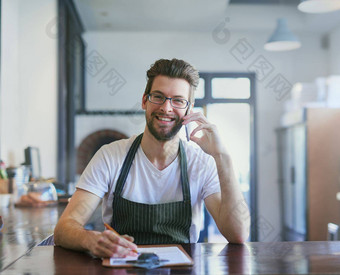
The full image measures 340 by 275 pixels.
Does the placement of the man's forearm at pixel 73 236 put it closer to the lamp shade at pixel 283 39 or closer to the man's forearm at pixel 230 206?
the man's forearm at pixel 230 206

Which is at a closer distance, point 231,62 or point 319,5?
point 319,5

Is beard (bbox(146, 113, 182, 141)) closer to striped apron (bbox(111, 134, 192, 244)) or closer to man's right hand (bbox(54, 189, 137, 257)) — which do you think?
striped apron (bbox(111, 134, 192, 244))

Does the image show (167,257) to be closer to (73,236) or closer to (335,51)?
(73,236)

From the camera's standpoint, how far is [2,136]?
3.63m

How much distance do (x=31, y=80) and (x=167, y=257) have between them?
3.37 metres

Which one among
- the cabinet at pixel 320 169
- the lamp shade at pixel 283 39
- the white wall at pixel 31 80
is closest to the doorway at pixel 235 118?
the cabinet at pixel 320 169

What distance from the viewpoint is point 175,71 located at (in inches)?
73.3

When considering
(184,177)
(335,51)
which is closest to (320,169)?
(335,51)

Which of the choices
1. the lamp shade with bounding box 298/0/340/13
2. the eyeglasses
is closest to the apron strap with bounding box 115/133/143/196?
the eyeglasses

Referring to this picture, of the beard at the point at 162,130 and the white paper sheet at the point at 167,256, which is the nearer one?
the white paper sheet at the point at 167,256

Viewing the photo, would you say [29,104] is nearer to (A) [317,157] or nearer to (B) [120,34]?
(B) [120,34]

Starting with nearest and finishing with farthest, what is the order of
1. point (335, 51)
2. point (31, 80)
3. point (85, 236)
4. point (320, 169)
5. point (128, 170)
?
point (85, 236)
point (128, 170)
point (31, 80)
point (320, 169)
point (335, 51)

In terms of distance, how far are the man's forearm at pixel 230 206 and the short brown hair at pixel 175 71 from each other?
33 cm

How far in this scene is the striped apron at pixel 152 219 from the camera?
1.70m
